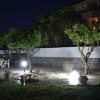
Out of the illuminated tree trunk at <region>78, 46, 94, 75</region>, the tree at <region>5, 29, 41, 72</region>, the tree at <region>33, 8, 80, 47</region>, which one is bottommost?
the illuminated tree trunk at <region>78, 46, 94, 75</region>

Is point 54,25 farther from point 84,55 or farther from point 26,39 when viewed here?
point 84,55

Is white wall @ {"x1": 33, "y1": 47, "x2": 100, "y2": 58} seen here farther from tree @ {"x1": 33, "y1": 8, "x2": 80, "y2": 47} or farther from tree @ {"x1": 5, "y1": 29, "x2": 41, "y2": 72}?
tree @ {"x1": 5, "y1": 29, "x2": 41, "y2": 72}

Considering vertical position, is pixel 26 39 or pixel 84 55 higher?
pixel 26 39

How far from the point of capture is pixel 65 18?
5369cm

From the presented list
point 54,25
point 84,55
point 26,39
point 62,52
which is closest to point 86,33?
→ point 84,55

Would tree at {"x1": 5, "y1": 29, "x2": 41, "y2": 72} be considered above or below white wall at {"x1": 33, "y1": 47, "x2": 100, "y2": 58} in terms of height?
above

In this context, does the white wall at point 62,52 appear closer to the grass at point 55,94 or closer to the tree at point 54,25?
the tree at point 54,25

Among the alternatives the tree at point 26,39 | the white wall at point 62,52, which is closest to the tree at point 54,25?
the white wall at point 62,52

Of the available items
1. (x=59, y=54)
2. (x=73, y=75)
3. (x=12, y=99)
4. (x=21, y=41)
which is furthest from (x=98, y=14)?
(x=12, y=99)

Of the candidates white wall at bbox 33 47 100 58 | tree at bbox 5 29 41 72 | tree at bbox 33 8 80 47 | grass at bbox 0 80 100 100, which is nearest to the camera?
grass at bbox 0 80 100 100

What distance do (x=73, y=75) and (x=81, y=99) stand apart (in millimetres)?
14291

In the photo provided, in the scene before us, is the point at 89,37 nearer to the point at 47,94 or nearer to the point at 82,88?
Answer: the point at 82,88

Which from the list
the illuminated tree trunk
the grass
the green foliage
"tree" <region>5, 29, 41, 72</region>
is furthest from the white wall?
the grass

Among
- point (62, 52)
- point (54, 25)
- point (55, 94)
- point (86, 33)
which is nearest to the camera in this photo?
point (55, 94)
